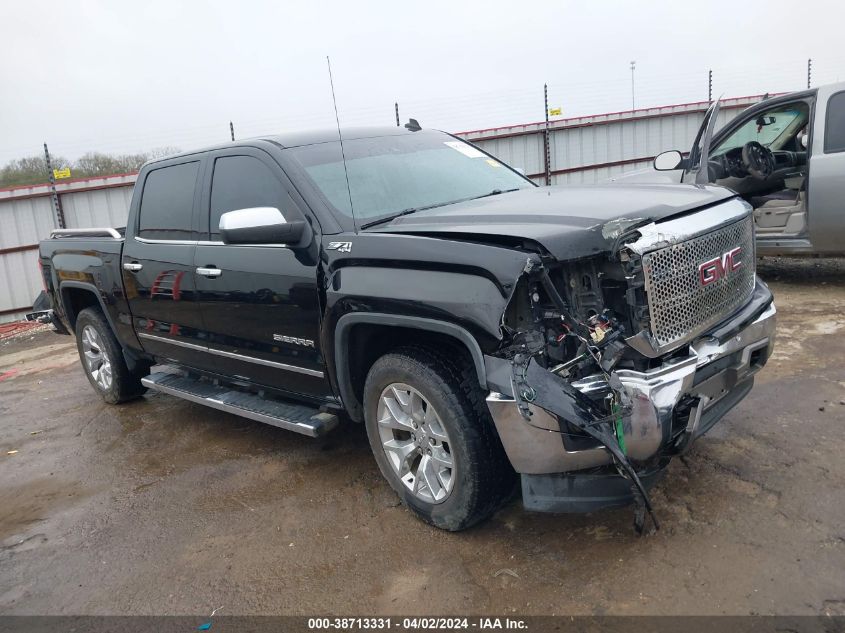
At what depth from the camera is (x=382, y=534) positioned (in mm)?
3320

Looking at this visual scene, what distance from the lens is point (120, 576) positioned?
129 inches

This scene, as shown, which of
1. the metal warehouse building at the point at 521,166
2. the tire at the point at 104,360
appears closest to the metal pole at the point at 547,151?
the metal warehouse building at the point at 521,166

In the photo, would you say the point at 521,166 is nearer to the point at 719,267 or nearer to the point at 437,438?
the point at 719,267

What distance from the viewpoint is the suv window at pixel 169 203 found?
14.9 feet

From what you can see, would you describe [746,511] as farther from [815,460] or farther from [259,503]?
[259,503]

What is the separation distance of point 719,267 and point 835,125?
4.42 metres

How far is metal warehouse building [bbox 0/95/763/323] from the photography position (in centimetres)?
1104

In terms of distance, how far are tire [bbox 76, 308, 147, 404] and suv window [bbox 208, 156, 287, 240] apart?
2.05 metres

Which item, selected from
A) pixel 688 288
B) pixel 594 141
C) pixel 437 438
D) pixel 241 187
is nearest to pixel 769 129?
pixel 688 288

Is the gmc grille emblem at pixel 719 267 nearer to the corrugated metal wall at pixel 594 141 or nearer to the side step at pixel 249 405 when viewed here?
the side step at pixel 249 405

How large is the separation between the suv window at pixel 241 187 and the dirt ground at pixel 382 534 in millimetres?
1592

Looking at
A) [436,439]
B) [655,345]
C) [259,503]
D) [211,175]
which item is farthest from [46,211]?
[655,345]

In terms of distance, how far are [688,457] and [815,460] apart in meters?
0.60

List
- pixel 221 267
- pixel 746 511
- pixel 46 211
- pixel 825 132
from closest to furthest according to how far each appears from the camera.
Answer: pixel 746 511 → pixel 221 267 → pixel 825 132 → pixel 46 211
